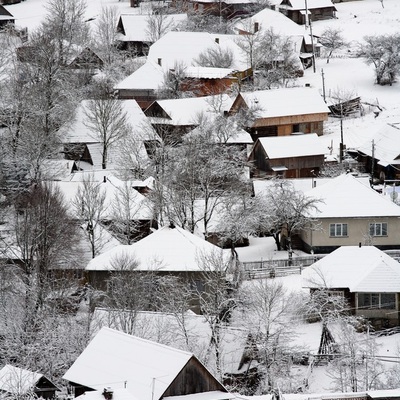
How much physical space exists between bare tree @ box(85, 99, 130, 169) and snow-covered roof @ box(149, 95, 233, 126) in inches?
136

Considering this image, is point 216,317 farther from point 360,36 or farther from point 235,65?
point 360,36

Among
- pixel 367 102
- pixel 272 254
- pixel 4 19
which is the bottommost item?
pixel 272 254

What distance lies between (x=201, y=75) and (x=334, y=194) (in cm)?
2982

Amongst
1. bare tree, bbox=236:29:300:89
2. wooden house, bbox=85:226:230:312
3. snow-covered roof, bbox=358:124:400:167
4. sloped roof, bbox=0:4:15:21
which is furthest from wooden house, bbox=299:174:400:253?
sloped roof, bbox=0:4:15:21

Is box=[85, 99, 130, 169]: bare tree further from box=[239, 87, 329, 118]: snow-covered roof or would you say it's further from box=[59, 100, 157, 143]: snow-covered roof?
box=[239, 87, 329, 118]: snow-covered roof

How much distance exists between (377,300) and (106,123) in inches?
1131

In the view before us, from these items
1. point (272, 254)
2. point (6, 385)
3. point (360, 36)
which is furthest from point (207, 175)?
point (360, 36)

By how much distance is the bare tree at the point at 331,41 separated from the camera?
9200 centimetres

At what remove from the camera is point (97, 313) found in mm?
40219

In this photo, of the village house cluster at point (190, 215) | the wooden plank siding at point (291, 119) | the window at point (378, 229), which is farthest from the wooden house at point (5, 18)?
the window at point (378, 229)

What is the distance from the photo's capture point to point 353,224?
2044 inches

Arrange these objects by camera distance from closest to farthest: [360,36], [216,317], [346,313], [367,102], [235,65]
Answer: [216,317], [346,313], [367,102], [235,65], [360,36]

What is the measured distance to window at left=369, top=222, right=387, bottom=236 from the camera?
51.8 metres

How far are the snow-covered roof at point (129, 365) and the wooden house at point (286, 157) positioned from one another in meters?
31.9
